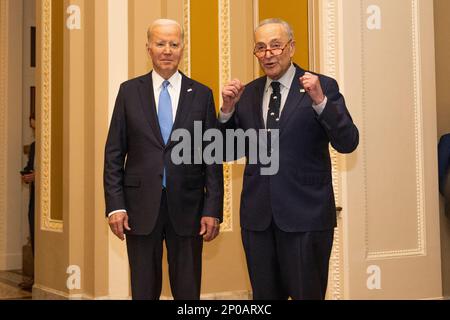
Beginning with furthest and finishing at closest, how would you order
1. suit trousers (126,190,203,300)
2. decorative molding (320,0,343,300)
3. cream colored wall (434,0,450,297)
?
1. cream colored wall (434,0,450,297)
2. decorative molding (320,0,343,300)
3. suit trousers (126,190,203,300)

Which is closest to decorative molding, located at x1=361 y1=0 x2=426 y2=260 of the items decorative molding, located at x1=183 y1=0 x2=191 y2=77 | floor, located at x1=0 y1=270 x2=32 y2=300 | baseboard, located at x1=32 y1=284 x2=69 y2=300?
decorative molding, located at x1=183 y1=0 x2=191 y2=77

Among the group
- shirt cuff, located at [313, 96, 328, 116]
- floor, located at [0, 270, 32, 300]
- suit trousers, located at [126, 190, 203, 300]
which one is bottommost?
floor, located at [0, 270, 32, 300]

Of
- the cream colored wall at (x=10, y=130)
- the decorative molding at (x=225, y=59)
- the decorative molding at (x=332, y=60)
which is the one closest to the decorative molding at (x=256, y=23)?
the decorative molding at (x=225, y=59)

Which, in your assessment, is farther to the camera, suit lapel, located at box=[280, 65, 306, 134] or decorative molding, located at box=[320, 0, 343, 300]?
decorative molding, located at box=[320, 0, 343, 300]

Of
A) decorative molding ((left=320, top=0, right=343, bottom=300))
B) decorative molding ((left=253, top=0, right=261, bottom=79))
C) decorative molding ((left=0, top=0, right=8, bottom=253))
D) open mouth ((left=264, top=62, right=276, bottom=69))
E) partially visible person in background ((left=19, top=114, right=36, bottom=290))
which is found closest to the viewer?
open mouth ((left=264, top=62, right=276, bottom=69))

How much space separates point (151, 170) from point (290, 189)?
0.55 m

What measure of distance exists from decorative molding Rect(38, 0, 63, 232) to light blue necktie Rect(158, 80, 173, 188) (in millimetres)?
2138

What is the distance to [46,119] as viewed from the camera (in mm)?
4203

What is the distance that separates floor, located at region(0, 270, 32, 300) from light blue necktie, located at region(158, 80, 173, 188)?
2.77m

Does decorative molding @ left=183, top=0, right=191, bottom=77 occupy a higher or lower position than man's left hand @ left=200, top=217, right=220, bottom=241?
higher

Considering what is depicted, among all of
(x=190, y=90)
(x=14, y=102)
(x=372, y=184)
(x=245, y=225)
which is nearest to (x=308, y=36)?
(x=372, y=184)

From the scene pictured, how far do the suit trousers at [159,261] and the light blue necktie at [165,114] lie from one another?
0.63 ft

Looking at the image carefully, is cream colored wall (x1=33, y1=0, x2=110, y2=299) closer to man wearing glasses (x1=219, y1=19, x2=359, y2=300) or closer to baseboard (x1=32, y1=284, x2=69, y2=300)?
baseboard (x1=32, y1=284, x2=69, y2=300)

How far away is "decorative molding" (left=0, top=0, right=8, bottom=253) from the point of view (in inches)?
226
